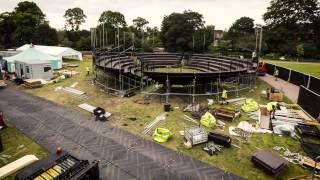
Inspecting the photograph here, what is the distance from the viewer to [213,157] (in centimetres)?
1049

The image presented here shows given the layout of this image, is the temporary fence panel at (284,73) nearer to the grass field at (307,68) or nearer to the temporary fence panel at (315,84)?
the grass field at (307,68)

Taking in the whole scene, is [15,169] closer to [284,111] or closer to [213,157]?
[213,157]

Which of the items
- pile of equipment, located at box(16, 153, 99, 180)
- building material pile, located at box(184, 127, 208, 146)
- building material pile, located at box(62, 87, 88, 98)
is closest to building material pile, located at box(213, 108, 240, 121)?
building material pile, located at box(184, 127, 208, 146)

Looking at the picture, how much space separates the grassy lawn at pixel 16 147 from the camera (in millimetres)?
10352

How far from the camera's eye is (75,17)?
80.2 m

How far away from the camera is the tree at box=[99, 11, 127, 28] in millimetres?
70000

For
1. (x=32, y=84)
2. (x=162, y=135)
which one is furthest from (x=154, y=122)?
(x=32, y=84)

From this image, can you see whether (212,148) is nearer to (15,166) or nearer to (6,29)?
(15,166)

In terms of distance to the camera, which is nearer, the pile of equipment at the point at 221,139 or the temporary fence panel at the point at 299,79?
the pile of equipment at the point at 221,139

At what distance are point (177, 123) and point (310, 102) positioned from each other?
33.2ft

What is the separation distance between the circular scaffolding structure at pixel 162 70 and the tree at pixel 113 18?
1571 inches

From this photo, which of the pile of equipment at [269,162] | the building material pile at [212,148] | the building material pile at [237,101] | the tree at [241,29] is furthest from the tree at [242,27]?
the pile of equipment at [269,162]

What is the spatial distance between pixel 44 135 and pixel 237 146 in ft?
33.8

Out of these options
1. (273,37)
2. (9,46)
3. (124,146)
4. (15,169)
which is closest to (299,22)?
(273,37)
